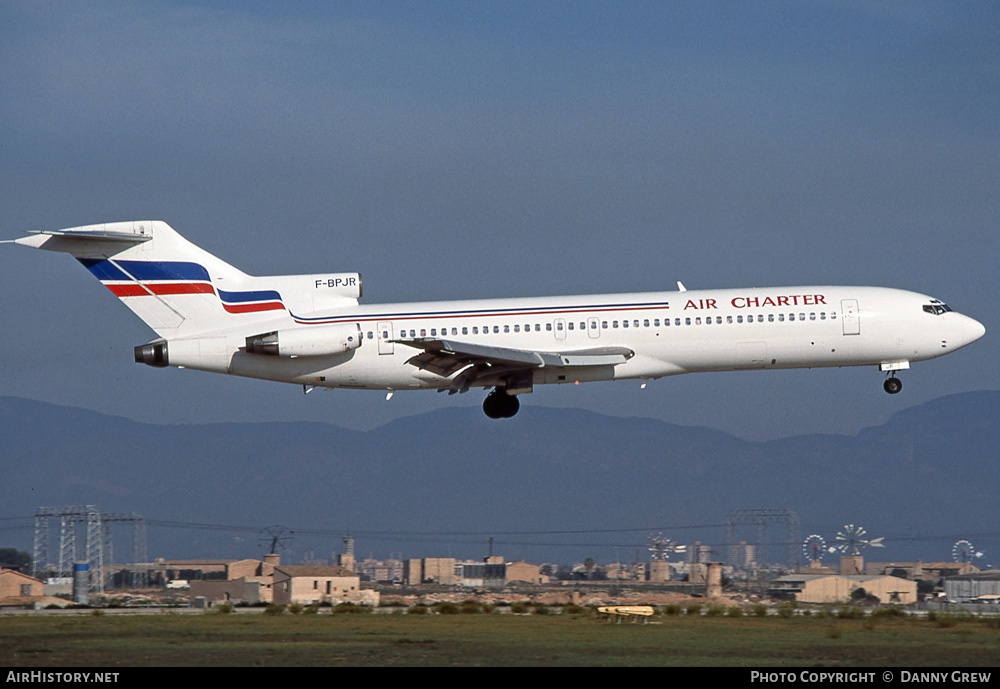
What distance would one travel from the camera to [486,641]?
1048 inches

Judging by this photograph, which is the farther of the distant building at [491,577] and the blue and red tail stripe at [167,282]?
the distant building at [491,577]

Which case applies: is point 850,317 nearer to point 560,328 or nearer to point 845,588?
point 560,328

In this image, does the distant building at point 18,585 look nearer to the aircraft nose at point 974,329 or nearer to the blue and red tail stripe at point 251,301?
the blue and red tail stripe at point 251,301

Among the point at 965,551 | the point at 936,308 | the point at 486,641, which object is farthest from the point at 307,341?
the point at 965,551

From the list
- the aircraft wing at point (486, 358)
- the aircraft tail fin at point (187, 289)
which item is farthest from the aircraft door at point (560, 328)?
the aircraft tail fin at point (187, 289)

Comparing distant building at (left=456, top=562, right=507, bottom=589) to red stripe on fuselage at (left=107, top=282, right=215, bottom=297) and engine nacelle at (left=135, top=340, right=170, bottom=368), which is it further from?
red stripe on fuselage at (left=107, top=282, right=215, bottom=297)

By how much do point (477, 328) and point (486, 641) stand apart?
14.9 meters

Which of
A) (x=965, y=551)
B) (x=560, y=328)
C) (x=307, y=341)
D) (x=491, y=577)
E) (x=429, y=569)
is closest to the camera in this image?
(x=307, y=341)

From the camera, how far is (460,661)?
23.1 meters

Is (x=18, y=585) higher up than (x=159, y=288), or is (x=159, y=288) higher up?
(x=159, y=288)
